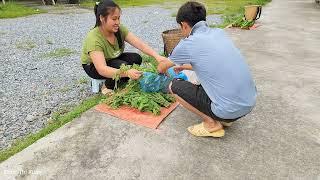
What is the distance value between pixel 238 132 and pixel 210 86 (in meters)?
0.70

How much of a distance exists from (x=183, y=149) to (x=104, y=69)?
1303mm

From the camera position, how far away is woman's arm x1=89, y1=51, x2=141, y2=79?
3873 mm

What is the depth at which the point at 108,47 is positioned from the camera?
4254 mm

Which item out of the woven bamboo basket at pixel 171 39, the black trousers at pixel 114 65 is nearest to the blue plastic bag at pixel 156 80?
the black trousers at pixel 114 65

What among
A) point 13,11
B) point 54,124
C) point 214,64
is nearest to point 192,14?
point 214,64

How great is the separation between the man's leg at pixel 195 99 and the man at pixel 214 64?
0.10 ft

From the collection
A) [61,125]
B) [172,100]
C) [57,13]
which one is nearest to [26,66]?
[61,125]

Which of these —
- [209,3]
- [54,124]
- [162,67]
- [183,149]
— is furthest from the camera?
[209,3]

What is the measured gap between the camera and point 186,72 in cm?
383

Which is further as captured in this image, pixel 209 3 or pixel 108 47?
pixel 209 3

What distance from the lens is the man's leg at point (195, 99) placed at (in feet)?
11.0

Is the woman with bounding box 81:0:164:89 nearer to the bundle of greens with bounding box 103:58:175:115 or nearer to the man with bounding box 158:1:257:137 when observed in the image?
the bundle of greens with bounding box 103:58:175:115

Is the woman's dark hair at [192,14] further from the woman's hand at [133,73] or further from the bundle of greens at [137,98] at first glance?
the bundle of greens at [137,98]

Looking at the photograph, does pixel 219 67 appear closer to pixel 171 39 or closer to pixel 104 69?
pixel 104 69
